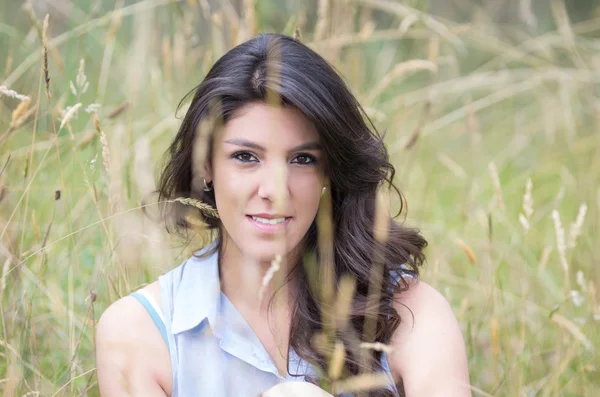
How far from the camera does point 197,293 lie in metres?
2.11

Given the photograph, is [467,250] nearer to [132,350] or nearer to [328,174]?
[328,174]

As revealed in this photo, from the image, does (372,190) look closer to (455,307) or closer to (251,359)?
(251,359)

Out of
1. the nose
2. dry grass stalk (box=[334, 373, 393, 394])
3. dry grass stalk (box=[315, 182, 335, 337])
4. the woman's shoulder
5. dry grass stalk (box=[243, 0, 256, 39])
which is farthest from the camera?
dry grass stalk (box=[243, 0, 256, 39])

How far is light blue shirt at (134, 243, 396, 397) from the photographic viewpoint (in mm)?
2070

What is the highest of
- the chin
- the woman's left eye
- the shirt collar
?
the woman's left eye

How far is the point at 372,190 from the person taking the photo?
2260 mm

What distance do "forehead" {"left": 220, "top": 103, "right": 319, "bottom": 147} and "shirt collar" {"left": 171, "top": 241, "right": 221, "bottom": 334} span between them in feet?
1.25

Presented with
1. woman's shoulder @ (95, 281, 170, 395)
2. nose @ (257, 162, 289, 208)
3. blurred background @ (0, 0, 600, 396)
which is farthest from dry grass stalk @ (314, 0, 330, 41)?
woman's shoulder @ (95, 281, 170, 395)

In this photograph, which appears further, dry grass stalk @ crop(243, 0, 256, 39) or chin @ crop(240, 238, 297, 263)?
dry grass stalk @ crop(243, 0, 256, 39)

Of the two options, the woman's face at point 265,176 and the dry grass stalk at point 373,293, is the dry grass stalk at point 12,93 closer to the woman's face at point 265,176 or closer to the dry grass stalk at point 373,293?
the woman's face at point 265,176

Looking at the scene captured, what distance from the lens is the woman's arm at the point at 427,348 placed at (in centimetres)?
196

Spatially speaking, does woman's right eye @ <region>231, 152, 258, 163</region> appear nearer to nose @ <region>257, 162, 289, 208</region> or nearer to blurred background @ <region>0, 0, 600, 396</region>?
nose @ <region>257, 162, 289, 208</region>

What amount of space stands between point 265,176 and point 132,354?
0.53 metres

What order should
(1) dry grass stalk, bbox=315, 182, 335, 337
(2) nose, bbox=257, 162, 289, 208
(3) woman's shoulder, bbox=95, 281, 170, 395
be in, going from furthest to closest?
1. (1) dry grass stalk, bbox=315, 182, 335, 337
2. (3) woman's shoulder, bbox=95, 281, 170, 395
3. (2) nose, bbox=257, 162, 289, 208
